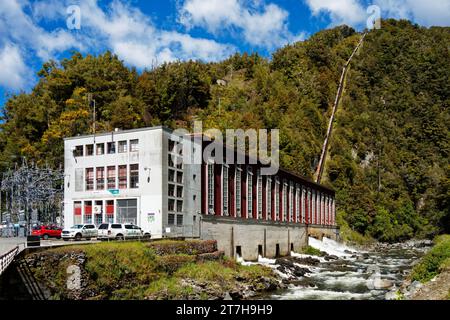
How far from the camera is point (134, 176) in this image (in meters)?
45.2

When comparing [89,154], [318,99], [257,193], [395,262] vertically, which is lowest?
A: [395,262]

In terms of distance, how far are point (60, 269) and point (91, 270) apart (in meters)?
1.92

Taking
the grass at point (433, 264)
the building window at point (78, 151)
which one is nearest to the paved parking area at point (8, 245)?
the building window at point (78, 151)

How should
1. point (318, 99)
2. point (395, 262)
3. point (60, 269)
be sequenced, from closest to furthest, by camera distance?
point (60, 269), point (395, 262), point (318, 99)

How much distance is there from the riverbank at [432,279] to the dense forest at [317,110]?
55.7 meters

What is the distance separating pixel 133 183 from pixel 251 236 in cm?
1546

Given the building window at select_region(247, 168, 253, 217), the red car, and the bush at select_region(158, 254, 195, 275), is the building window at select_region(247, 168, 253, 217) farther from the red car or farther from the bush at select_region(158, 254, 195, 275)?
the red car

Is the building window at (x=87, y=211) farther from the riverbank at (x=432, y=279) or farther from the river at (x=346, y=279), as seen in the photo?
the riverbank at (x=432, y=279)

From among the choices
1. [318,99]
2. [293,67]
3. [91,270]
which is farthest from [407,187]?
[91,270]

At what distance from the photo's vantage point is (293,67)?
15388 centimetres

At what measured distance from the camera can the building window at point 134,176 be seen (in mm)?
44938

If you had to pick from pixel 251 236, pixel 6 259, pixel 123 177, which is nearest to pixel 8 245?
pixel 6 259

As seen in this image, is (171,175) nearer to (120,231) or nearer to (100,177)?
(120,231)
